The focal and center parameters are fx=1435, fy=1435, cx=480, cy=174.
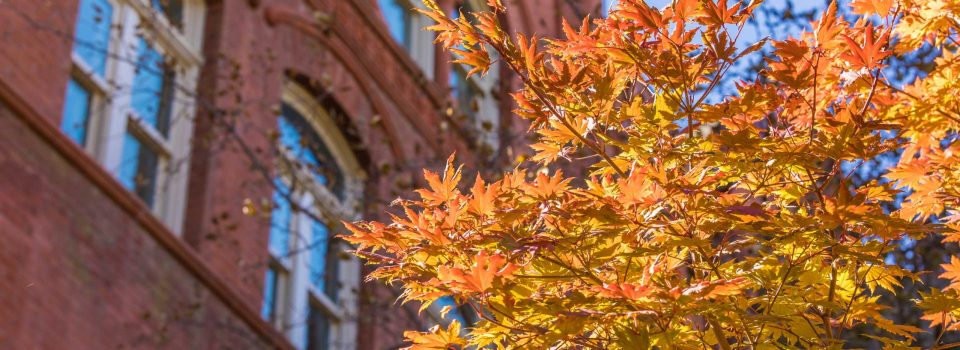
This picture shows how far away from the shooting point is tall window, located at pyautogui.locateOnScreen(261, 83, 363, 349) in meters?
13.2

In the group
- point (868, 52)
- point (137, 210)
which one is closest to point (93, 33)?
point (137, 210)

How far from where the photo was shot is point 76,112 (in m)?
11.1

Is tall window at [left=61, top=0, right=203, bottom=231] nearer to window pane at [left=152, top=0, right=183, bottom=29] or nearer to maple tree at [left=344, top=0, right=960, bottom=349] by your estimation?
window pane at [left=152, top=0, right=183, bottom=29]

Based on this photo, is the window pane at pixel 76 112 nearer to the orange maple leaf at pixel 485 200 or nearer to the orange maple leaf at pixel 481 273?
the orange maple leaf at pixel 485 200

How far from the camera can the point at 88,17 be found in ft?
37.9

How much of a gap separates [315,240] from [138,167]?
9.42 feet

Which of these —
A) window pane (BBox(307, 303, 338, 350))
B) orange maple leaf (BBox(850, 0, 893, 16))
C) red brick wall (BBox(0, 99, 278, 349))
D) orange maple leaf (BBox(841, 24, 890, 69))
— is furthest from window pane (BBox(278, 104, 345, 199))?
orange maple leaf (BBox(841, 24, 890, 69))

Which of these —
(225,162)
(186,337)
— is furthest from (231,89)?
(186,337)

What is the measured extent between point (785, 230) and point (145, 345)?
673cm

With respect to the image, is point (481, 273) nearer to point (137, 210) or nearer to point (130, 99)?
point (137, 210)

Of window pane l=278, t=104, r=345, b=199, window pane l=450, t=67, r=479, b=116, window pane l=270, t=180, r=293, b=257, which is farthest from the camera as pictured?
window pane l=450, t=67, r=479, b=116

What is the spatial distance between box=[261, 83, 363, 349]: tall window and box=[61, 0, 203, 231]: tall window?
959 mm

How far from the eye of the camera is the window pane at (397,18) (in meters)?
17.7

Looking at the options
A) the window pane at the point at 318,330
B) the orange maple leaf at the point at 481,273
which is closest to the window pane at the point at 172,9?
the window pane at the point at 318,330
